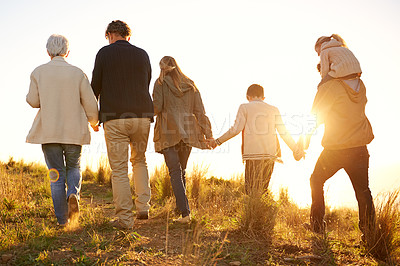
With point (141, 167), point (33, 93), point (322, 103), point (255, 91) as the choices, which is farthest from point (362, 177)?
point (33, 93)

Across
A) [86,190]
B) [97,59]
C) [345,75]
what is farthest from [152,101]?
[86,190]

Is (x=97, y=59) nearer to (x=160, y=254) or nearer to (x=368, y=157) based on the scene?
(x=160, y=254)

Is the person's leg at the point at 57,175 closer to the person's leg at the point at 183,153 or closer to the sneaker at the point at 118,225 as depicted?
the sneaker at the point at 118,225

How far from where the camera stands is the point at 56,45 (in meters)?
4.29

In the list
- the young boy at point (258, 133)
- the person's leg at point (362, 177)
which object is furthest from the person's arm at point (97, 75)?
the person's leg at point (362, 177)

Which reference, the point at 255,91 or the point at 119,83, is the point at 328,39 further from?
the point at 119,83

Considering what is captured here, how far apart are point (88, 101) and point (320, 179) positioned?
2869 mm

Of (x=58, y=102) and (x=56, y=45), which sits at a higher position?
(x=56, y=45)

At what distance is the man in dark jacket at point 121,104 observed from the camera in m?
4.17

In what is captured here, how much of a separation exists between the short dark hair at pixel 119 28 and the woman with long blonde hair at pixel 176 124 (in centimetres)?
64

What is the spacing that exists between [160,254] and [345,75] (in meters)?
2.72

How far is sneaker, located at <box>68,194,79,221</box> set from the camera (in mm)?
4164

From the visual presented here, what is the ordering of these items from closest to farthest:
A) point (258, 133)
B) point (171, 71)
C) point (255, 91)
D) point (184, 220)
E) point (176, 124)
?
1. point (184, 220)
2. point (176, 124)
3. point (171, 71)
4. point (258, 133)
5. point (255, 91)

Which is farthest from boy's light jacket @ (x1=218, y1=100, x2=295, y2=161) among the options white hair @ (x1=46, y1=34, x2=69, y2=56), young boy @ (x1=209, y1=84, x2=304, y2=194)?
white hair @ (x1=46, y1=34, x2=69, y2=56)
